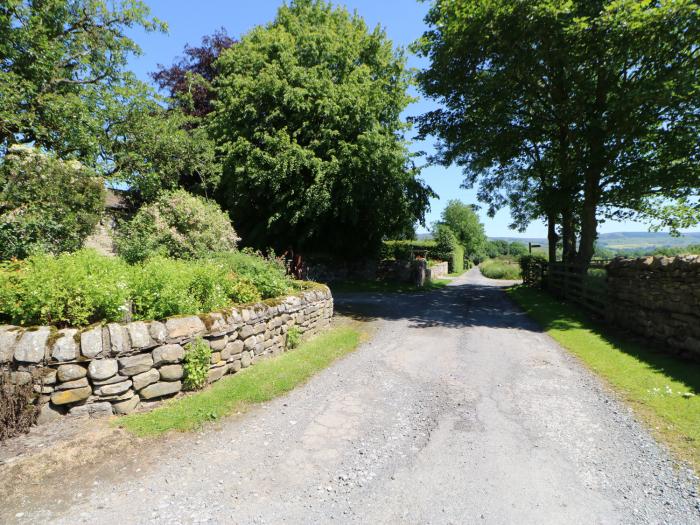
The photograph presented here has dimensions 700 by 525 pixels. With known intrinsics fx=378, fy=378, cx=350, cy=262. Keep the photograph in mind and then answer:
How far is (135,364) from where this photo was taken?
502 centimetres

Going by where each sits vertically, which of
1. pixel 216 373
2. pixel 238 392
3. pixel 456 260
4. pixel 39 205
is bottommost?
pixel 238 392

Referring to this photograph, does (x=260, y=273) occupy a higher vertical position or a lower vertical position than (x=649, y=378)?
higher

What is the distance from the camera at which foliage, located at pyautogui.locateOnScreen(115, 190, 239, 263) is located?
11430 mm

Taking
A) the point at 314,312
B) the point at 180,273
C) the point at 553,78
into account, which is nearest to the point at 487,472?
the point at 180,273

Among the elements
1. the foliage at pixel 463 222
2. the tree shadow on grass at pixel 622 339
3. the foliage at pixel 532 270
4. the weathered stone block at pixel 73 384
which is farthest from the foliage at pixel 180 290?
the foliage at pixel 463 222

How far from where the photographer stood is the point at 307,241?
20.9 metres

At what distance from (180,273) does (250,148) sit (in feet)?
40.0

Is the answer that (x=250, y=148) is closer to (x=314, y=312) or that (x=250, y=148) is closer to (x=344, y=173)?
(x=344, y=173)

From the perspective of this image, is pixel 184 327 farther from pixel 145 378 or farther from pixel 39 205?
pixel 39 205

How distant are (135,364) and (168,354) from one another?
0.43 m

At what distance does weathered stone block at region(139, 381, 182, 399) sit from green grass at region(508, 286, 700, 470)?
244 inches

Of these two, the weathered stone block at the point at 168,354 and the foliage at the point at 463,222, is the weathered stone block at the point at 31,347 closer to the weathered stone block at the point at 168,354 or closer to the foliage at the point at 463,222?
the weathered stone block at the point at 168,354

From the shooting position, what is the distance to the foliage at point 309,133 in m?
16.9

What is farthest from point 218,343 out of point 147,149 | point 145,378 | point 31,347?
point 147,149
